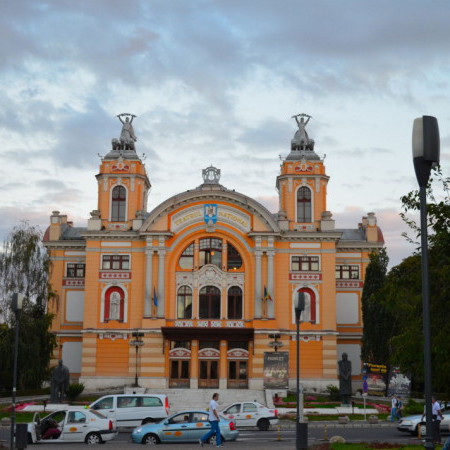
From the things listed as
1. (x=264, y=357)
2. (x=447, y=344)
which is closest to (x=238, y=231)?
(x=264, y=357)

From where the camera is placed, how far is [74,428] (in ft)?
99.1

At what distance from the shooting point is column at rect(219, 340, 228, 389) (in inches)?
2361

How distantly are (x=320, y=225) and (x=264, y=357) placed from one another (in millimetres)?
12612

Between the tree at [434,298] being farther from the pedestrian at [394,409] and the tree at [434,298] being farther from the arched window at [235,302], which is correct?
the arched window at [235,302]

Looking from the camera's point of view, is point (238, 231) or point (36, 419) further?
point (238, 231)

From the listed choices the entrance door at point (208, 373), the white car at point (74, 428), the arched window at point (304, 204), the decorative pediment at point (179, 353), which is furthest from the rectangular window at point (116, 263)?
the white car at point (74, 428)

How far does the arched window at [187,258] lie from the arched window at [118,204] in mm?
6272

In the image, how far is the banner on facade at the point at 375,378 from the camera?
5162cm

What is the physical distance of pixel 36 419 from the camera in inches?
1190

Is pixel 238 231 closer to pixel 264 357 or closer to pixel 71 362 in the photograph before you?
pixel 264 357

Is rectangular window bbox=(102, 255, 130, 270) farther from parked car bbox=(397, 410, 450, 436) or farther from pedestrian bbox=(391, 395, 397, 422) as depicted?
parked car bbox=(397, 410, 450, 436)

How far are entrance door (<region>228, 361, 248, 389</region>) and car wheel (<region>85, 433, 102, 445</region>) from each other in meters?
30.8

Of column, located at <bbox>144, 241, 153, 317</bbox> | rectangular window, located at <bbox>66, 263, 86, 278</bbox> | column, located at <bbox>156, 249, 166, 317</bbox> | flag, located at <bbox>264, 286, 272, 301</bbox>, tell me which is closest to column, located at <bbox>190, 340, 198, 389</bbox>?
column, located at <bbox>156, 249, 166, 317</bbox>

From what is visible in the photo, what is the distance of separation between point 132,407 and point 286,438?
26.4 ft
